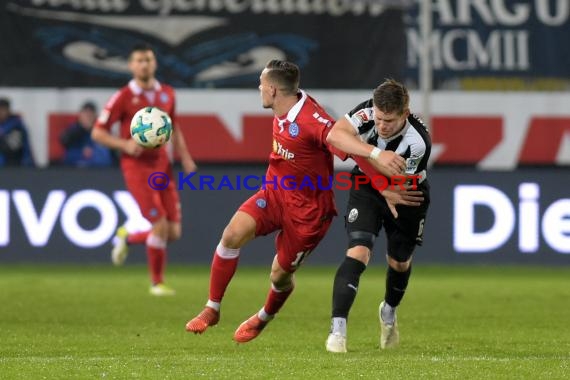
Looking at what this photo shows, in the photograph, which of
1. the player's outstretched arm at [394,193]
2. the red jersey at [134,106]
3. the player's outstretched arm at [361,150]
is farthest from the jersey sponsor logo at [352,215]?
the red jersey at [134,106]

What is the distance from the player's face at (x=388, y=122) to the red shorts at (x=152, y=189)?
481 centimetres

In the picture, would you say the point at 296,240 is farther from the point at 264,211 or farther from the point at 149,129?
the point at 149,129

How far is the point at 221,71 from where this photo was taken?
1727cm

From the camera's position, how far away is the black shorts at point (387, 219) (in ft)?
28.7

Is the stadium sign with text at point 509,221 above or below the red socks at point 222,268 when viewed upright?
below

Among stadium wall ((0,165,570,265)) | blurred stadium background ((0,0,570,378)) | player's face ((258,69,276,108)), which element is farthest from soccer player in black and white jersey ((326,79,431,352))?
blurred stadium background ((0,0,570,378))

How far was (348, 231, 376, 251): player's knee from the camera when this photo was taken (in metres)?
8.63

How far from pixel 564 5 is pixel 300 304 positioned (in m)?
7.03

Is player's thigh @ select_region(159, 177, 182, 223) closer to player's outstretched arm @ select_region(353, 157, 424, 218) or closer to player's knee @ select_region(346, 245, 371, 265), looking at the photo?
player's outstretched arm @ select_region(353, 157, 424, 218)

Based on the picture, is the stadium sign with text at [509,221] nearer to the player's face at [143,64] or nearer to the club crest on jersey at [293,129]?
the player's face at [143,64]

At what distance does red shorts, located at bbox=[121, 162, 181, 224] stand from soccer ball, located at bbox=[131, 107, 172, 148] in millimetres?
1522

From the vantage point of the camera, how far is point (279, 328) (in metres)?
10.3

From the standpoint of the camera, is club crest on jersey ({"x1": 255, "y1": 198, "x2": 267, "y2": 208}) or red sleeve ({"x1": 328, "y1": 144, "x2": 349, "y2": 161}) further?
club crest on jersey ({"x1": 255, "y1": 198, "x2": 267, "y2": 208})

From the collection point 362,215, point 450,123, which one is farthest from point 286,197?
point 450,123
